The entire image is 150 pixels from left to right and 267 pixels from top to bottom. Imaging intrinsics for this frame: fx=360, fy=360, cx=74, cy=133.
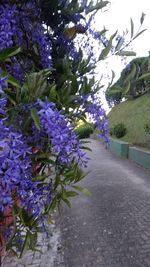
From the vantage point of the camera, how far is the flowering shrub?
162 centimetres

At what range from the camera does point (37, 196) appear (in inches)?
74.4

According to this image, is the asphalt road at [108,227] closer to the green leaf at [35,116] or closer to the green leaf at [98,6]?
the green leaf at [98,6]

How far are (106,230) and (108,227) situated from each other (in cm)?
16

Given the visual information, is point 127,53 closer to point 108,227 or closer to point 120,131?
point 108,227

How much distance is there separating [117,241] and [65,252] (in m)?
0.89

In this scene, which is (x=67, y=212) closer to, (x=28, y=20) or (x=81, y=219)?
(x=81, y=219)

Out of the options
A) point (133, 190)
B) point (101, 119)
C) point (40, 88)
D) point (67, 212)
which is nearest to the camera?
point (40, 88)

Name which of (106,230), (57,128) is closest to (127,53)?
(57,128)

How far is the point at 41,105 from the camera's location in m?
1.60

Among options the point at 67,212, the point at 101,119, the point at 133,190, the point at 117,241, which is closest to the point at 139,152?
the point at 133,190

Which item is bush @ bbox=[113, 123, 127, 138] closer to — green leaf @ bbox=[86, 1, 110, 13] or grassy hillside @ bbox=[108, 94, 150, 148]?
grassy hillside @ bbox=[108, 94, 150, 148]

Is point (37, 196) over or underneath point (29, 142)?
underneath

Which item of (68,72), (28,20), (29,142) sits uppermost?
(28,20)

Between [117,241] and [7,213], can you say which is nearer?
[7,213]
